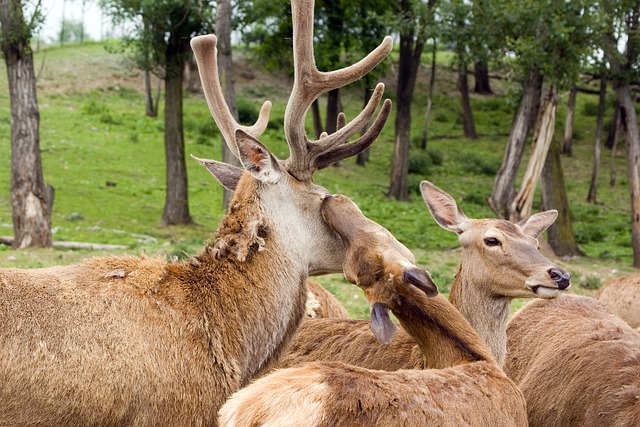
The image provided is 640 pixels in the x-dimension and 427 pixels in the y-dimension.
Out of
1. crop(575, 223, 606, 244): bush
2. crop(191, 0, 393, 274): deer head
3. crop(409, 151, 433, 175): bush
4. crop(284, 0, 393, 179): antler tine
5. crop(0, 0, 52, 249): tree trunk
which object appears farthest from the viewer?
crop(409, 151, 433, 175): bush

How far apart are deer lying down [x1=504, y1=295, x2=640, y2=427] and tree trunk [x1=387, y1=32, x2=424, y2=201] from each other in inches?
832

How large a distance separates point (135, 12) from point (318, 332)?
17.3 meters

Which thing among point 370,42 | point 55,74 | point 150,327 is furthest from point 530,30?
point 55,74

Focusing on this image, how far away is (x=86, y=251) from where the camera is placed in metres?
16.0

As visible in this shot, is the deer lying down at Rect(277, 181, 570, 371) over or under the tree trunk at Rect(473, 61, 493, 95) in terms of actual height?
under

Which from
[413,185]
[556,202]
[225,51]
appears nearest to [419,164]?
[413,185]

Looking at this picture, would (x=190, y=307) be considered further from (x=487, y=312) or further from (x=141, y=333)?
(x=487, y=312)

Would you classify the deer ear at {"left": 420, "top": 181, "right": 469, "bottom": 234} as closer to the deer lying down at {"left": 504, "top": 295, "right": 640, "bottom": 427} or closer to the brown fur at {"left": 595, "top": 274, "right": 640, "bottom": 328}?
the deer lying down at {"left": 504, "top": 295, "right": 640, "bottom": 427}

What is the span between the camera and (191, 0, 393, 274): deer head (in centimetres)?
544

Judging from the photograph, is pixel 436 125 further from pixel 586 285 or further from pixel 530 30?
pixel 586 285

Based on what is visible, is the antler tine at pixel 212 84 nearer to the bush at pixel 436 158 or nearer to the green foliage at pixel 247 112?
the green foliage at pixel 247 112

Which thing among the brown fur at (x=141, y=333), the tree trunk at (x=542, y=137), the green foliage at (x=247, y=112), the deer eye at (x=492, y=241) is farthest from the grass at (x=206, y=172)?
the brown fur at (x=141, y=333)

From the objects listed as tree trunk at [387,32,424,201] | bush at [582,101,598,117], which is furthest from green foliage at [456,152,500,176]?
bush at [582,101,598,117]

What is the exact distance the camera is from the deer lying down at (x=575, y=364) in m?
6.02
